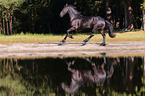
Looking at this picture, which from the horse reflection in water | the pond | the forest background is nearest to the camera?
the pond

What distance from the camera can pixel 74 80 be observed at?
923cm

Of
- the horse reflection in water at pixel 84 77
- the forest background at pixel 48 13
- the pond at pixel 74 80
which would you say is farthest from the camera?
the forest background at pixel 48 13

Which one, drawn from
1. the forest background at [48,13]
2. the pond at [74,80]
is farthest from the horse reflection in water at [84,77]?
the forest background at [48,13]

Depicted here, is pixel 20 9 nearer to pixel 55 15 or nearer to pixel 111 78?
pixel 55 15

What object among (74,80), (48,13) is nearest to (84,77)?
(74,80)

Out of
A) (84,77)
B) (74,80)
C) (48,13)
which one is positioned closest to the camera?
(74,80)

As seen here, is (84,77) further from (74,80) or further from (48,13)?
(48,13)

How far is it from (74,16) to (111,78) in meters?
12.3

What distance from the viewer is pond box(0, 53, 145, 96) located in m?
7.68

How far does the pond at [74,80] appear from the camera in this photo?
768 cm

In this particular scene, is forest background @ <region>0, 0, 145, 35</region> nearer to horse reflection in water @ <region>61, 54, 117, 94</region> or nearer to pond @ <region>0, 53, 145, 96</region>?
pond @ <region>0, 53, 145, 96</region>

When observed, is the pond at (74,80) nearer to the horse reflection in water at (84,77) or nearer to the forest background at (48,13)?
the horse reflection in water at (84,77)

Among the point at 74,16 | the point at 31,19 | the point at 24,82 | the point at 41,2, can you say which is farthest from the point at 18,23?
the point at 24,82

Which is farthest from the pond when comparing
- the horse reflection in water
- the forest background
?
the forest background
